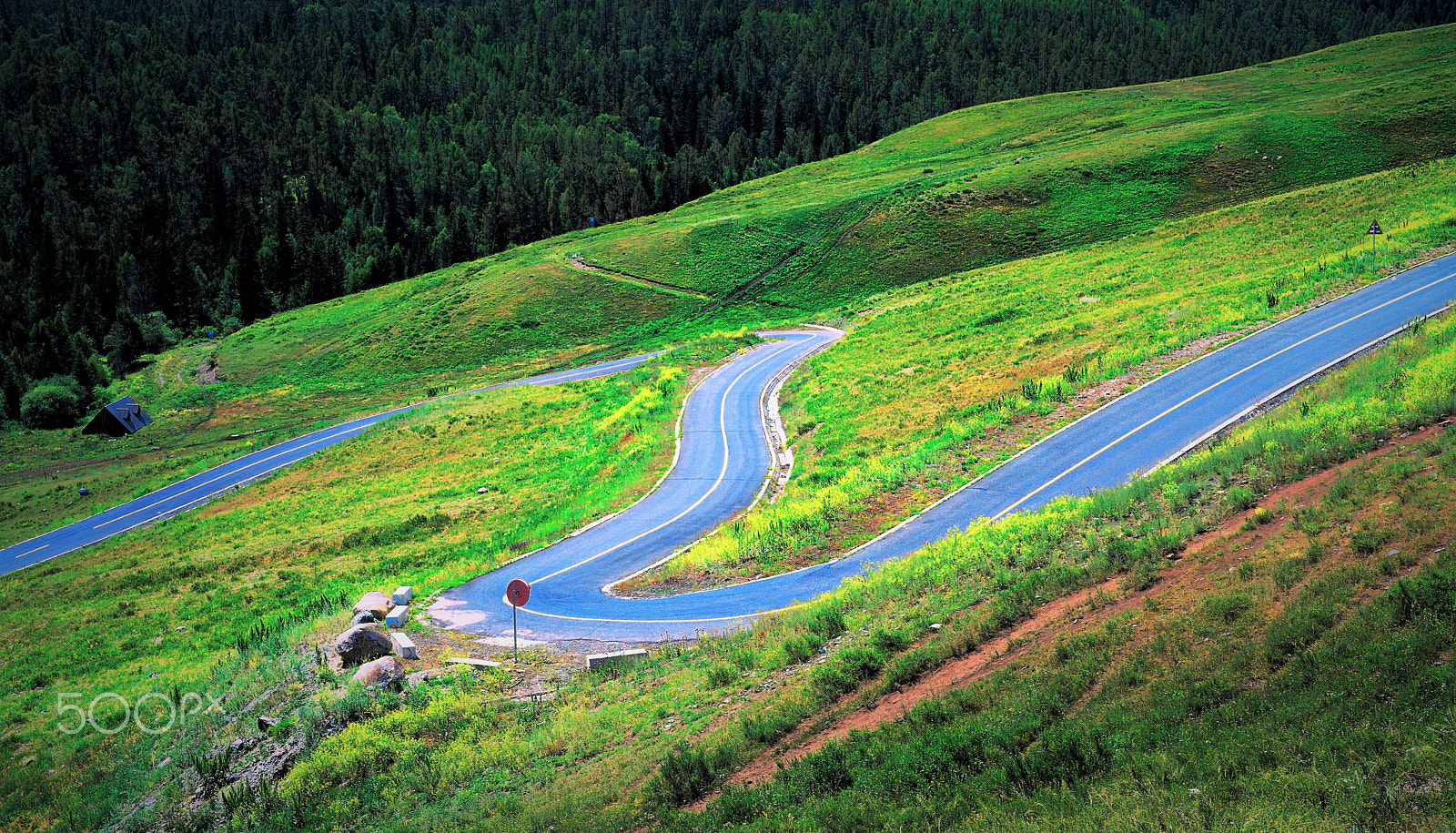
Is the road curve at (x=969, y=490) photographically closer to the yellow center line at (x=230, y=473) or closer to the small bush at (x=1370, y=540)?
the small bush at (x=1370, y=540)

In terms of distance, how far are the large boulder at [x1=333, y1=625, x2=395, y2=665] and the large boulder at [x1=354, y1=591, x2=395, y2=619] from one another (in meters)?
2.10

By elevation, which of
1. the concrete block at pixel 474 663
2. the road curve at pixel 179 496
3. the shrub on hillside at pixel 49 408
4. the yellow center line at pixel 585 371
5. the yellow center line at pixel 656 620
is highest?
the concrete block at pixel 474 663

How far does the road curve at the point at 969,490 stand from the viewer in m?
19.5

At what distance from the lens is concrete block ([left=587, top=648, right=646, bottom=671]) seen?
53.1 ft

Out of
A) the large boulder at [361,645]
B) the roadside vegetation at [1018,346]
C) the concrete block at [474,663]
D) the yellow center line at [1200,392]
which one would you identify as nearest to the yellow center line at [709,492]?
the roadside vegetation at [1018,346]

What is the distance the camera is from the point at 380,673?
16062 millimetres

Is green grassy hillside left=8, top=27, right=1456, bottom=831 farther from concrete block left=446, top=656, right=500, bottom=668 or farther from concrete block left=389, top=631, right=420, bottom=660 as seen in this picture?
concrete block left=389, top=631, right=420, bottom=660

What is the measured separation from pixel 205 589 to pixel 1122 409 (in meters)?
32.7

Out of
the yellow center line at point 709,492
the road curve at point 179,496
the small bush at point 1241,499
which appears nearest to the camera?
the small bush at point 1241,499

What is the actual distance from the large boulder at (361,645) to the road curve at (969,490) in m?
2.47

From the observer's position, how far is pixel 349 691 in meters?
15.5

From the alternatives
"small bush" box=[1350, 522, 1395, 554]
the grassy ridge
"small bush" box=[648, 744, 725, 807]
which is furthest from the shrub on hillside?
"small bush" box=[1350, 522, 1395, 554]

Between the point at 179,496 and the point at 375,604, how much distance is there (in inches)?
1377

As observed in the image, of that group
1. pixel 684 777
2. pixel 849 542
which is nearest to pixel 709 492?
pixel 849 542
